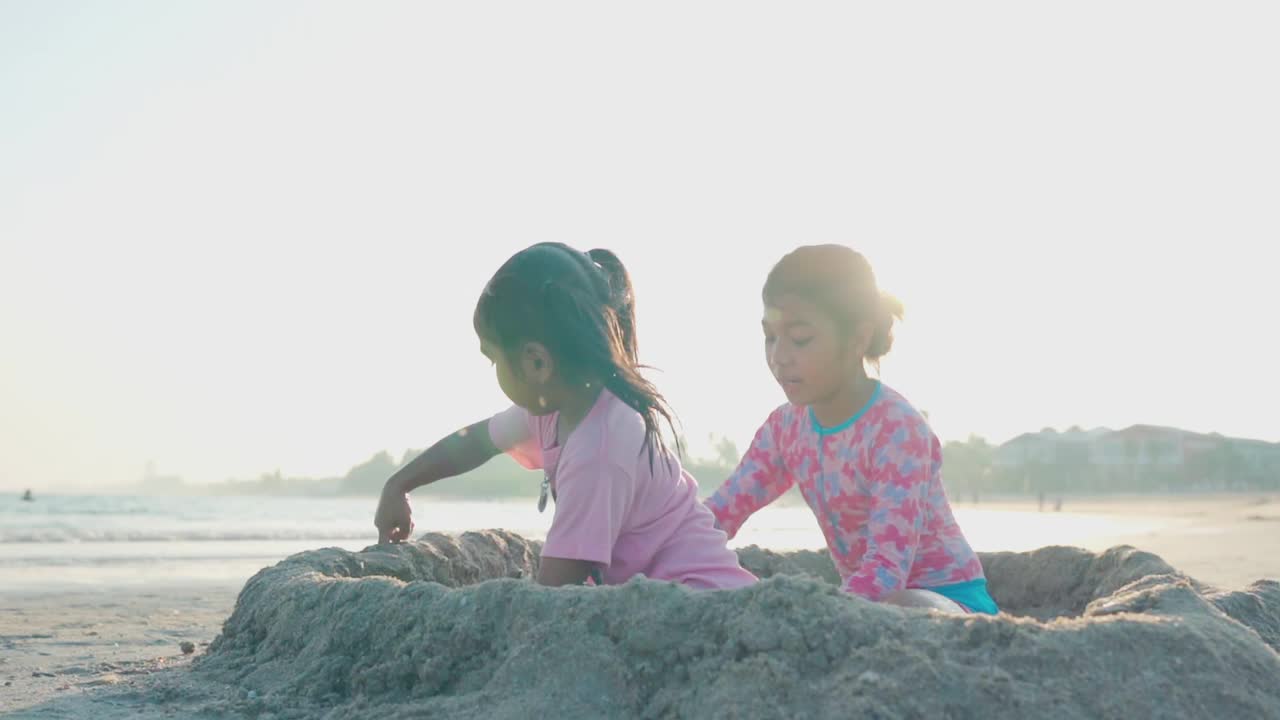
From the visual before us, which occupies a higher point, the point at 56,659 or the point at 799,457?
the point at 799,457

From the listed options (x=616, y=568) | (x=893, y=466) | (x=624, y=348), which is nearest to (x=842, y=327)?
(x=893, y=466)

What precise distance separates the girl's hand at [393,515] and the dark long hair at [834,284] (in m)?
1.25

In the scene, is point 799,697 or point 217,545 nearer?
point 799,697

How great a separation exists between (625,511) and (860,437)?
947 millimetres

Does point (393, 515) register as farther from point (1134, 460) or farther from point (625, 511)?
point (1134, 460)

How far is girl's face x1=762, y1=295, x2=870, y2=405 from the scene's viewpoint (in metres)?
3.16

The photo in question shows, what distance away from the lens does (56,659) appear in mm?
4023

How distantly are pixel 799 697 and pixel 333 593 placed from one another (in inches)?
52.9

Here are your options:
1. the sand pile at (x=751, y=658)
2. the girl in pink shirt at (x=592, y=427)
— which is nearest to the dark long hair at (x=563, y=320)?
the girl in pink shirt at (x=592, y=427)

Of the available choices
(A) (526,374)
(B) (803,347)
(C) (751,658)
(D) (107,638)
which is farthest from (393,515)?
(D) (107,638)

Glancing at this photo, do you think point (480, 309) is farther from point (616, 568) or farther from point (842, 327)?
point (842, 327)

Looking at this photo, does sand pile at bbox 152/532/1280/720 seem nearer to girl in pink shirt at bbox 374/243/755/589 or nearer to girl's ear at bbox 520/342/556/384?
girl in pink shirt at bbox 374/243/755/589

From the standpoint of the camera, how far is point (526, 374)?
2633 millimetres

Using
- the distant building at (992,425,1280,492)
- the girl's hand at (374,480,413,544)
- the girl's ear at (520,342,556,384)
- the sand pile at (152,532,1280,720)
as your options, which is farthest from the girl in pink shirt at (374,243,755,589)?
the distant building at (992,425,1280,492)
